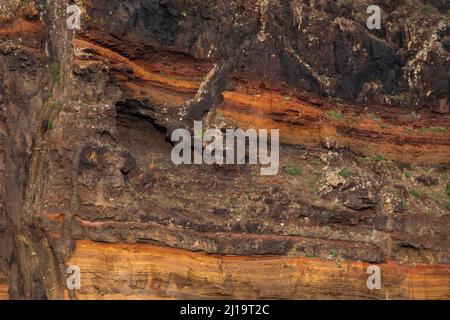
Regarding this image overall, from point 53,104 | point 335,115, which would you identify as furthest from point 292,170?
point 53,104

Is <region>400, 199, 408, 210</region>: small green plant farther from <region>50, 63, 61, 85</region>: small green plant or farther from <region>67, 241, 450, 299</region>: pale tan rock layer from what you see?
<region>50, 63, 61, 85</region>: small green plant


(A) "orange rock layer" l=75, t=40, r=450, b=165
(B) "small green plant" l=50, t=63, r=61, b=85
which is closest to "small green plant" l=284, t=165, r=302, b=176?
(A) "orange rock layer" l=75, t=40, r=450, b=165

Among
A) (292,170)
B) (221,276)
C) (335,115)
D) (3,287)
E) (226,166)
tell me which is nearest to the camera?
(221,276)

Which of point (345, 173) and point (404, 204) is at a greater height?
point (345, 173)

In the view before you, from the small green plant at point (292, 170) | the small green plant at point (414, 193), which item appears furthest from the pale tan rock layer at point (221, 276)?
the small green plant at point (292, 170)

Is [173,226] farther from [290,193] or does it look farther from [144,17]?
[144,17]

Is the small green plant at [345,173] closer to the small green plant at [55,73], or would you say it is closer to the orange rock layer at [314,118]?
the orange rock layer at [314,118]

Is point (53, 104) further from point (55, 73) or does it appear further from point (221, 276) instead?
point (221, 276)

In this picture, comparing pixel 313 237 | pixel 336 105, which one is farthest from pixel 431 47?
pixel 313 237
